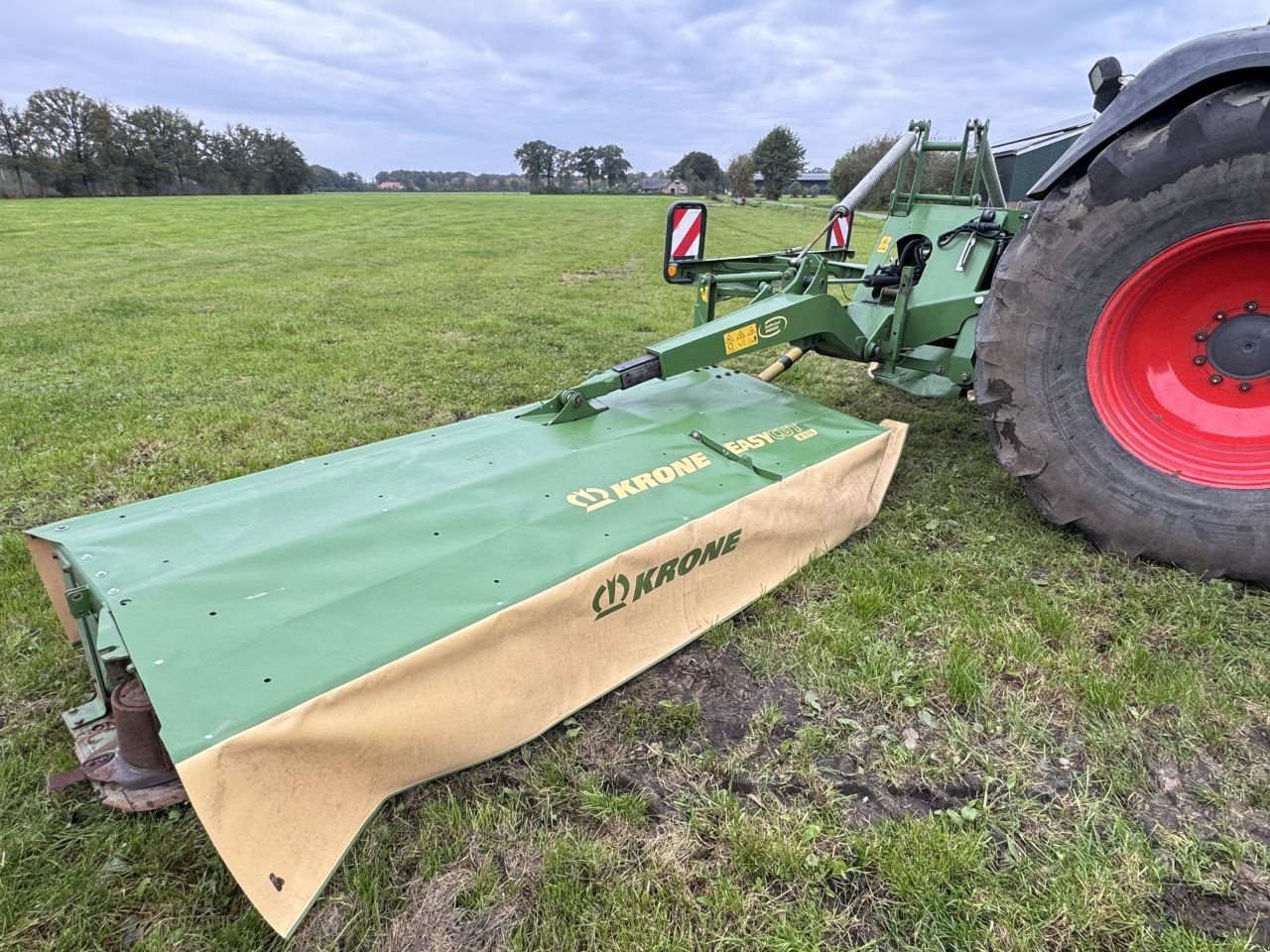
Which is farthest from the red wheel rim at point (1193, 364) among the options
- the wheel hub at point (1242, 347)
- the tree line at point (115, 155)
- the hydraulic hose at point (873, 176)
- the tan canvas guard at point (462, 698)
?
the tree line at point (115, 155)

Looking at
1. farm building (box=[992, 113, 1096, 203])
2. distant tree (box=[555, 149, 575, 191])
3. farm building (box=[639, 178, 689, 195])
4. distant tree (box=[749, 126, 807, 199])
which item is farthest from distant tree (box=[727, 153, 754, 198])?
farm building (box=[992, 113, 1096, 203])

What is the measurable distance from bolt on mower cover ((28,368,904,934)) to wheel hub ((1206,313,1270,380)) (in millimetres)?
1170

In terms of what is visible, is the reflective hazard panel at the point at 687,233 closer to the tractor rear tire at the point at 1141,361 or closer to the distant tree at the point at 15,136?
the tractor rear tire at the point at 1141,361

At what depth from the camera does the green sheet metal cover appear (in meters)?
1.57

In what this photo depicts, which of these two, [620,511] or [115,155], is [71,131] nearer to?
[115,155]

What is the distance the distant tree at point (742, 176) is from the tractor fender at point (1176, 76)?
5640 cm

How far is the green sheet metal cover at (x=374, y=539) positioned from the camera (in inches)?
61.8

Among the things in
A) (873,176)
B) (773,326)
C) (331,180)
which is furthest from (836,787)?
(331,180)

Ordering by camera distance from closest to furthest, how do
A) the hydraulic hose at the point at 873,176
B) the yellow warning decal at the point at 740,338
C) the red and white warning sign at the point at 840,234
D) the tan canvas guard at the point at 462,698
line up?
1. the tan canvas guard at the point at 462,698
2. the yellow warning decal at the point at 740,338
3. the hydraulic hose at the point at 873,176
4. the red and white warning sign at the point at 840,234

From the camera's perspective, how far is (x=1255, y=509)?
235 cm

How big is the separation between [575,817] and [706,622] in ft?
2.58

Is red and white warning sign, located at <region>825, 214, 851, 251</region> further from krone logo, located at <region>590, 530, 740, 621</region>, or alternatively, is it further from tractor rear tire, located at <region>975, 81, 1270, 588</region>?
krone logo, located at <region>590, 530, 740, 621</region>

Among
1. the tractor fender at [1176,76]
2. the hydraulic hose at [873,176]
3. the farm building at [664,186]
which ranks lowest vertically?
the hydraulic hose at [873,176]

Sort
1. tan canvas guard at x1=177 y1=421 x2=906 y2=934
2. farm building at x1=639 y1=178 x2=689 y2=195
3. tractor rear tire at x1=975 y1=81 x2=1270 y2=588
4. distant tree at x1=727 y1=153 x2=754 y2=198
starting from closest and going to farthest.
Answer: tan canvas guard at x1=177 y1=421 x2=906 y2=934, tractor rear tire at x1=975 y1=81 x2=1270 y2=588, distant tree at x1=727 y1=153 x2=754 y2=198, farm building at x1=639 y1=178 x2=689 y2=195
